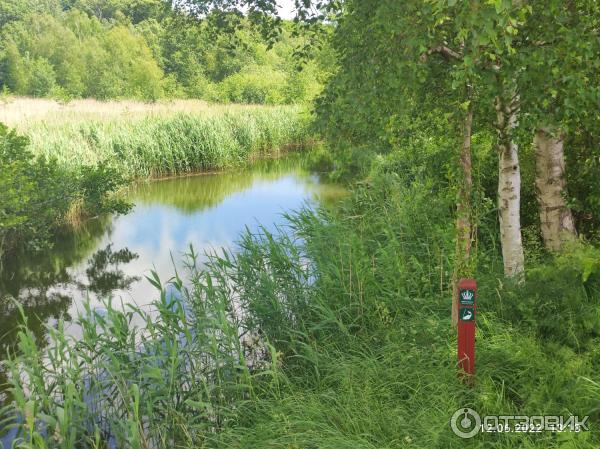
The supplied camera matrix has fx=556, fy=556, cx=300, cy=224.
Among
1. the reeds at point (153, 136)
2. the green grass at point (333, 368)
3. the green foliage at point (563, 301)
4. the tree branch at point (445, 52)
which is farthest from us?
the reeds at point (153, 136)

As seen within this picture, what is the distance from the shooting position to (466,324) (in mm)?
2986

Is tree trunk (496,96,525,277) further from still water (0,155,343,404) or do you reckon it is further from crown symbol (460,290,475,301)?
still water (0,155,343,404)

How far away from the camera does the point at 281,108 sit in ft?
67.1

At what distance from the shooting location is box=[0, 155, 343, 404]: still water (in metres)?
6.96

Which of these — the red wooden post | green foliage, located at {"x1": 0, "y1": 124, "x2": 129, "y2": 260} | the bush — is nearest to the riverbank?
green foliage, located at {"x1": 0, "y1": 124, "x2": 129, "y2": 260}

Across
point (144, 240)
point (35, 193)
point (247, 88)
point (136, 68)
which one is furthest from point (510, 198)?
point (136, 68)

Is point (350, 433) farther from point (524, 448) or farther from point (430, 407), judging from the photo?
point (524, 448)

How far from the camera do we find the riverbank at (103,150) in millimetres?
8055

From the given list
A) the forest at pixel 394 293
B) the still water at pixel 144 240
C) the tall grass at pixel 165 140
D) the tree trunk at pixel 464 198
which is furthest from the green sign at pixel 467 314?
the tall grass at pixel 165 140

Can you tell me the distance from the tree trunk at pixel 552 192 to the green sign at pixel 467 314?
1.91 meters

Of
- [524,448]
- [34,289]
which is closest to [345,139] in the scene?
[524,448]

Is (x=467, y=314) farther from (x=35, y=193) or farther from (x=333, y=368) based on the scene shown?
(x=35, y=193)

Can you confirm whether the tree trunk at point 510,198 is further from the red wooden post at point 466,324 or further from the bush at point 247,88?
the bush at point 247,88

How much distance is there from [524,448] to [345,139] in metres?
2.23
